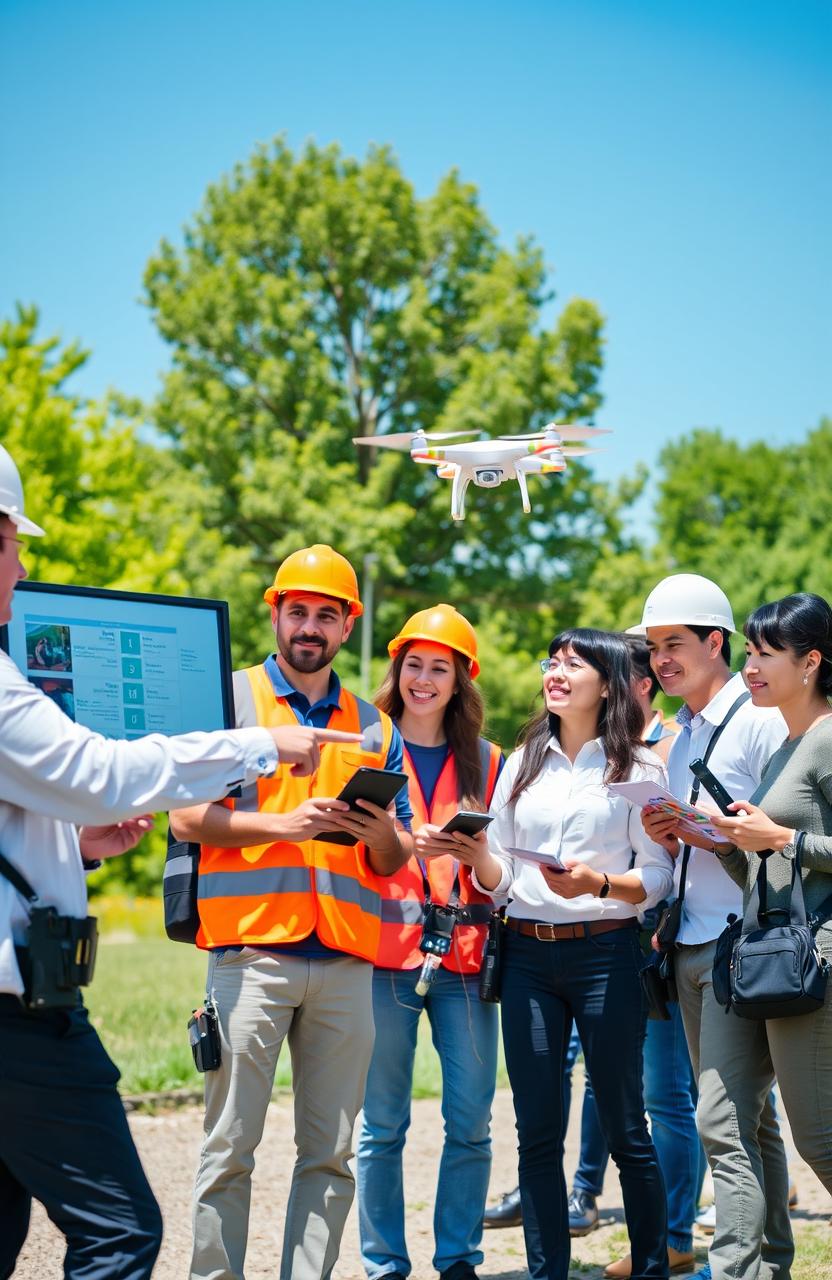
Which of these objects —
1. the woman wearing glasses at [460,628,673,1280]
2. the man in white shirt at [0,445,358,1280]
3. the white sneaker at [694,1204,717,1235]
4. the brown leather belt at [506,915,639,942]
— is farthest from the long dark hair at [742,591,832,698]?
the white sneaker at [694,1204,717,1235]

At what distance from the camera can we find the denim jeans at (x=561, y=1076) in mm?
4910

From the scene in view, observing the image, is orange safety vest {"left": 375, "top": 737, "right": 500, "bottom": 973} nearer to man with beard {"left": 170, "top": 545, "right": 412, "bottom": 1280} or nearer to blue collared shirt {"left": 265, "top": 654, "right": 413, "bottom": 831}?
blue collared shirt {"left": 265, "top": 654, "right": 413, "bottom": 831}

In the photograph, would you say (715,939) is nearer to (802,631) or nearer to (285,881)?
(802,631)

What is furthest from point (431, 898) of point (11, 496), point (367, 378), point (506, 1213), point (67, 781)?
point (367, 378)

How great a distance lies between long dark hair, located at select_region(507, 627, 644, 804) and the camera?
533 cm

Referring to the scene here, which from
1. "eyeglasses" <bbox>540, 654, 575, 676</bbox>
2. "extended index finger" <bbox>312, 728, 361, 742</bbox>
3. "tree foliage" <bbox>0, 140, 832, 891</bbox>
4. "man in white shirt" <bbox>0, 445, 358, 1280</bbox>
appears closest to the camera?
"man in white shirt" <bbox>0, 445, 358, 1280</bbox>

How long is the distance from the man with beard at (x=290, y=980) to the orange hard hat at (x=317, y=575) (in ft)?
1.49

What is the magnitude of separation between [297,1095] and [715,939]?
1652 millimetres

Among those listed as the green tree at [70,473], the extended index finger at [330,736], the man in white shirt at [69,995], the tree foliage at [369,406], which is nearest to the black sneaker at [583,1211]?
the man in white shirt at [69,995]

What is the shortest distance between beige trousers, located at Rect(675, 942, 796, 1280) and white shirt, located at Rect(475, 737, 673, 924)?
42cm

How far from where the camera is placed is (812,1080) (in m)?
4.25

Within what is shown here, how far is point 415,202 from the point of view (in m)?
35.6

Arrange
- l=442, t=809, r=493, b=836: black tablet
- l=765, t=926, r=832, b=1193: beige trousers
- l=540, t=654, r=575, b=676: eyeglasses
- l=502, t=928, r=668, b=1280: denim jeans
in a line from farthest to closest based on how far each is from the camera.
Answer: l=540, t=654, r=575, b=676: eyeglasses, l=502, t=928, r=668, b=1280: denim jeans, l=442, t=809, r=493, b=836: black tablet, l=765, t=926, r=832, b=1193: beige trousers

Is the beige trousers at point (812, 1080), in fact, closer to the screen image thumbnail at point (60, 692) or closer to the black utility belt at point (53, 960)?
the black utility belt at point (53, 960)
